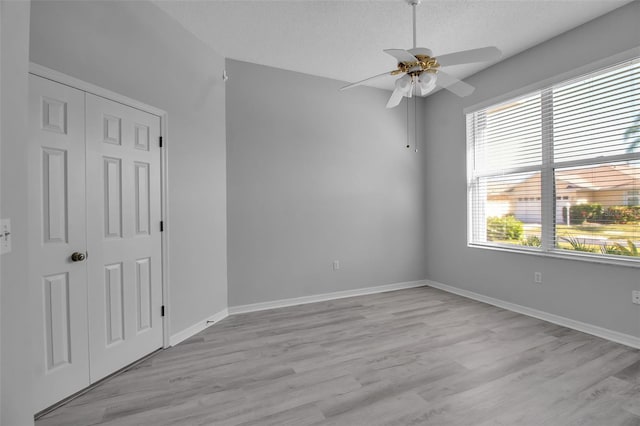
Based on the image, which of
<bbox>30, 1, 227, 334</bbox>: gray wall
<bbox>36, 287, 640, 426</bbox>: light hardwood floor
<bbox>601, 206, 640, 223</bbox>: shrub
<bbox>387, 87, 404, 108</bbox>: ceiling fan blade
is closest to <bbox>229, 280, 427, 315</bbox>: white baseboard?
<bbox>30, 1, 227, 334</bbox>: gray wall

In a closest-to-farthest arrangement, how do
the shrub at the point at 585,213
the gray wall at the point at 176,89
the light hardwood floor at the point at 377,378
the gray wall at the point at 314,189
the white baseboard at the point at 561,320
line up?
1. the light hardwood floor at the point at 377,378
2. the gray wall at the point at 176,89
3. the white baseboard at the point at 561,320
4. the shrub at the point at 585,213
5. the gray wall at the point at 314,189

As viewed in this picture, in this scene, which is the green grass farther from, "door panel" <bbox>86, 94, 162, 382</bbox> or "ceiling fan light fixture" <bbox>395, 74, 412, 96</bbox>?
"door panel" <bbox>86, 94, 162, 382</bbox>

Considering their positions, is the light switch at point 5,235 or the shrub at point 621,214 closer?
the light switch at point 5,235

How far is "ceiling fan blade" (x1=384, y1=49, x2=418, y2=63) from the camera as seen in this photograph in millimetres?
2059

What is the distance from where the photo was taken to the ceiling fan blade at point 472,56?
2094 millimetres

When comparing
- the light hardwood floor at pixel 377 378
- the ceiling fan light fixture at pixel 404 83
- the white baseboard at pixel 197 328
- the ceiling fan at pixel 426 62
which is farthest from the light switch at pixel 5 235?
the ceiling fan light fixture at pixel 404 83

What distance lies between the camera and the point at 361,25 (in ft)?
9.55

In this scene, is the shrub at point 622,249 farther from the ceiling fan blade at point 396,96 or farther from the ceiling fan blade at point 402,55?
the ceiling fan blade at point 402,55

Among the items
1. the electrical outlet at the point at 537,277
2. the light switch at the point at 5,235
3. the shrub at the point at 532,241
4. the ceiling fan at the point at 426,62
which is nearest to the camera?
the light switch at the point at 5,235

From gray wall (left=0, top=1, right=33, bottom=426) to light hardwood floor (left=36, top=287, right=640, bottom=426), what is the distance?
0.76 meters

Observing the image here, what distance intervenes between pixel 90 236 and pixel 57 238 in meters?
0.20

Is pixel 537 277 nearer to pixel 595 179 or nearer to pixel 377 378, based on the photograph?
pixel 595 179

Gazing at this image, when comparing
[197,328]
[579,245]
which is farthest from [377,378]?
[579,245]

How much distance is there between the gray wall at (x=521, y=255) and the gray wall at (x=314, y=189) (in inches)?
15.4
